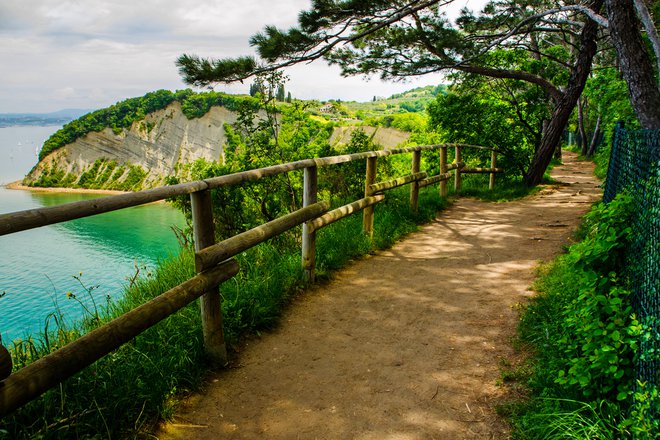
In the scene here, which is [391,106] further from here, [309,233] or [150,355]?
[150,355]

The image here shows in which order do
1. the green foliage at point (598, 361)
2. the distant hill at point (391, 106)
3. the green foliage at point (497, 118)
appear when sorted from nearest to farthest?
the green foliage at point (598, 361) < the green foliage at point (497, 118) < the distant hill at point (391, 106)

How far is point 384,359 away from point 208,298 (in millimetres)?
1354

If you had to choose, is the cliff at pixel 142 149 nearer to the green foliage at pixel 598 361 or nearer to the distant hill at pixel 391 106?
the distant hill at pixel 391 106

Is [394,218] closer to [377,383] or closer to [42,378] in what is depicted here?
[377,383]

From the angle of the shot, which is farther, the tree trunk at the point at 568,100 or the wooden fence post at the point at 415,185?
the tree trunk at the point at 568,100

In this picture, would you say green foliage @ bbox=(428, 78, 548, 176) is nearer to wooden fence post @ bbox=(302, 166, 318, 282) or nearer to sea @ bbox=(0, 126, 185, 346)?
sea @ bbox=(0, 126, 185, 346)

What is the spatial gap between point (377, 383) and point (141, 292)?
2719 mm

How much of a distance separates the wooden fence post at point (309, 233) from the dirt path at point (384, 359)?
241mm

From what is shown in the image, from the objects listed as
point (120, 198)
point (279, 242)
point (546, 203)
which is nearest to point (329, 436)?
point (120, 198)

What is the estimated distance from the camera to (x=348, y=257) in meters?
5.47

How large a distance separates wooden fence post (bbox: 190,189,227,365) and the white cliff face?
7712 cm

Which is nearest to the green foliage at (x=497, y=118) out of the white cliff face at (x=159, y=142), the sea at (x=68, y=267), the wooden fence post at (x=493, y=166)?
the wooden fence post at (x=493, y=166)

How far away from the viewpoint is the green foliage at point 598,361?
203 cm

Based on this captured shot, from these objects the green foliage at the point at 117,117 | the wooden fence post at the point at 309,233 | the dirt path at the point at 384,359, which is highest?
the green foliage at the point at 117,117
